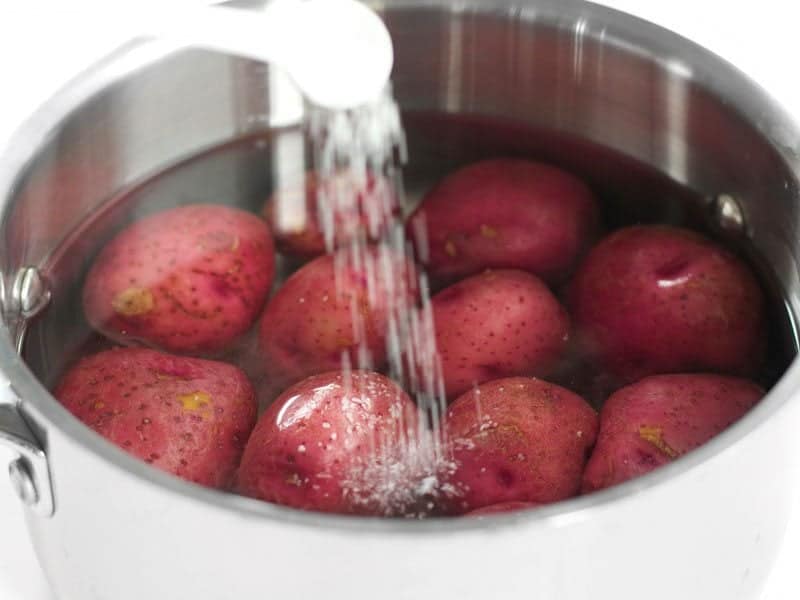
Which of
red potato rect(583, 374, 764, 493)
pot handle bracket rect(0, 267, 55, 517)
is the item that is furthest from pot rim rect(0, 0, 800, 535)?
red potato rect(583, 374, 764, 493)

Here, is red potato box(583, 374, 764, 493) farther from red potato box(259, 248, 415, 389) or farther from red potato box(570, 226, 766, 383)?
red potato box(259, 248, 415, 389)

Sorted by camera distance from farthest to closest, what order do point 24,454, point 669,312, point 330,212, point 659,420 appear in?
point 330,212 → point 669,312 → point 659,420 → point 24,454

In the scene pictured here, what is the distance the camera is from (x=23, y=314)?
3.15ft

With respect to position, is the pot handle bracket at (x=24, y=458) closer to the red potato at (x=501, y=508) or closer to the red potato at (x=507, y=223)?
the red potato at (x=501, y=508)

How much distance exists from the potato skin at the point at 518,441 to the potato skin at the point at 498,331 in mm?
27

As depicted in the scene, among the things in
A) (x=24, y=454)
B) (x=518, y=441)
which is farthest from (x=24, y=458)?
(x=518, y=441)

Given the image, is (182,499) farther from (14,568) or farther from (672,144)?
(672,144)

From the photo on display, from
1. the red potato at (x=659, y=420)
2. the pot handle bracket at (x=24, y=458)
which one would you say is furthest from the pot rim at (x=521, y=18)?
the red potato at (x=659, y=420)

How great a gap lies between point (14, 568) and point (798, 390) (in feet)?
1.89

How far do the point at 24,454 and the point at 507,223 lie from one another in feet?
1.43

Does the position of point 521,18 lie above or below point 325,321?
above

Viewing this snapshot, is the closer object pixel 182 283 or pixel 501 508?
pixel 501 508

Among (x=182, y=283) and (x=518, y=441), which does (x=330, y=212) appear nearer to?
(x=182, y=283)

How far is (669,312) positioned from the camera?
954mm
